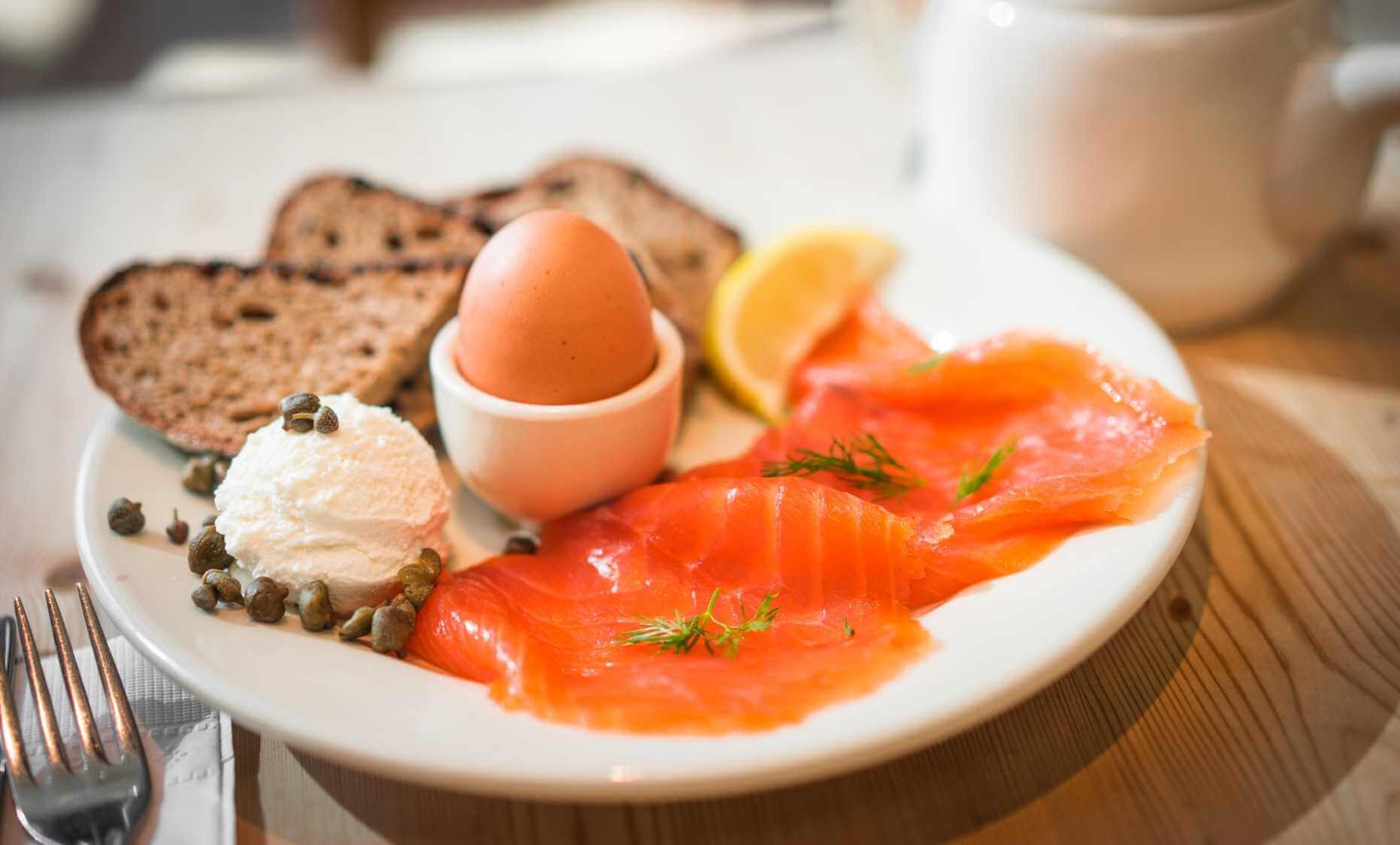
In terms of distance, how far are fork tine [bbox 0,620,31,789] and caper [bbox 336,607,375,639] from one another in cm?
34

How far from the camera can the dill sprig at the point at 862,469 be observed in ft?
4.84

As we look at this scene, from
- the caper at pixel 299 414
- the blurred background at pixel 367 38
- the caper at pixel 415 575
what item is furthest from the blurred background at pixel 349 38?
the caper at pixel 415 575

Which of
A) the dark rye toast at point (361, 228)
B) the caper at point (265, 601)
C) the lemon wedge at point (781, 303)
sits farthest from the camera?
the dark rye toast at point (361, 228)

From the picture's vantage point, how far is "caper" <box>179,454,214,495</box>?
148 cm

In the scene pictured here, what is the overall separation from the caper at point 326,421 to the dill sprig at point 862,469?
600 mm

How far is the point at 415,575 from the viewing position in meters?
1.31

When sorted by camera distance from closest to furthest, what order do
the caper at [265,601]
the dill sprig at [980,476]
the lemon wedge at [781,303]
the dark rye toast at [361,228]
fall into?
the caper at [265,601] → the dill sprig at [980,476] → the lemon wedge at [781,303] → the dark rye toast at [361,228]

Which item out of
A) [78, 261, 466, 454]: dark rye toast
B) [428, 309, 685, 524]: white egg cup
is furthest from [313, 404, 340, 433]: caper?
[78, 261, 466, 454]: dark rye toast

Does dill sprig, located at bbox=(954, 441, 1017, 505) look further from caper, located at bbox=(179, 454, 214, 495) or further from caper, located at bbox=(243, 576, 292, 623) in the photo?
caper, located at bbox=(179, 454, 214, 495)

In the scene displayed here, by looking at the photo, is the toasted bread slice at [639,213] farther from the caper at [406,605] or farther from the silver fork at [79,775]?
the silver fork at [79,775]

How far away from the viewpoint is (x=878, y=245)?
2.01 m

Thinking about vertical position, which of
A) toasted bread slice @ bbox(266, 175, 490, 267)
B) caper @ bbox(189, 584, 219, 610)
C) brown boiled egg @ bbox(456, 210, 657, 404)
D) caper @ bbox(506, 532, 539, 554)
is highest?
brown boiled egg @ bbox(456, 210, 657, 404)

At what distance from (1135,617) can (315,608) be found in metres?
1.06

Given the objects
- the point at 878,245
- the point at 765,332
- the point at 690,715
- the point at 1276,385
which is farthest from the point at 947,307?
the point at 690,715
